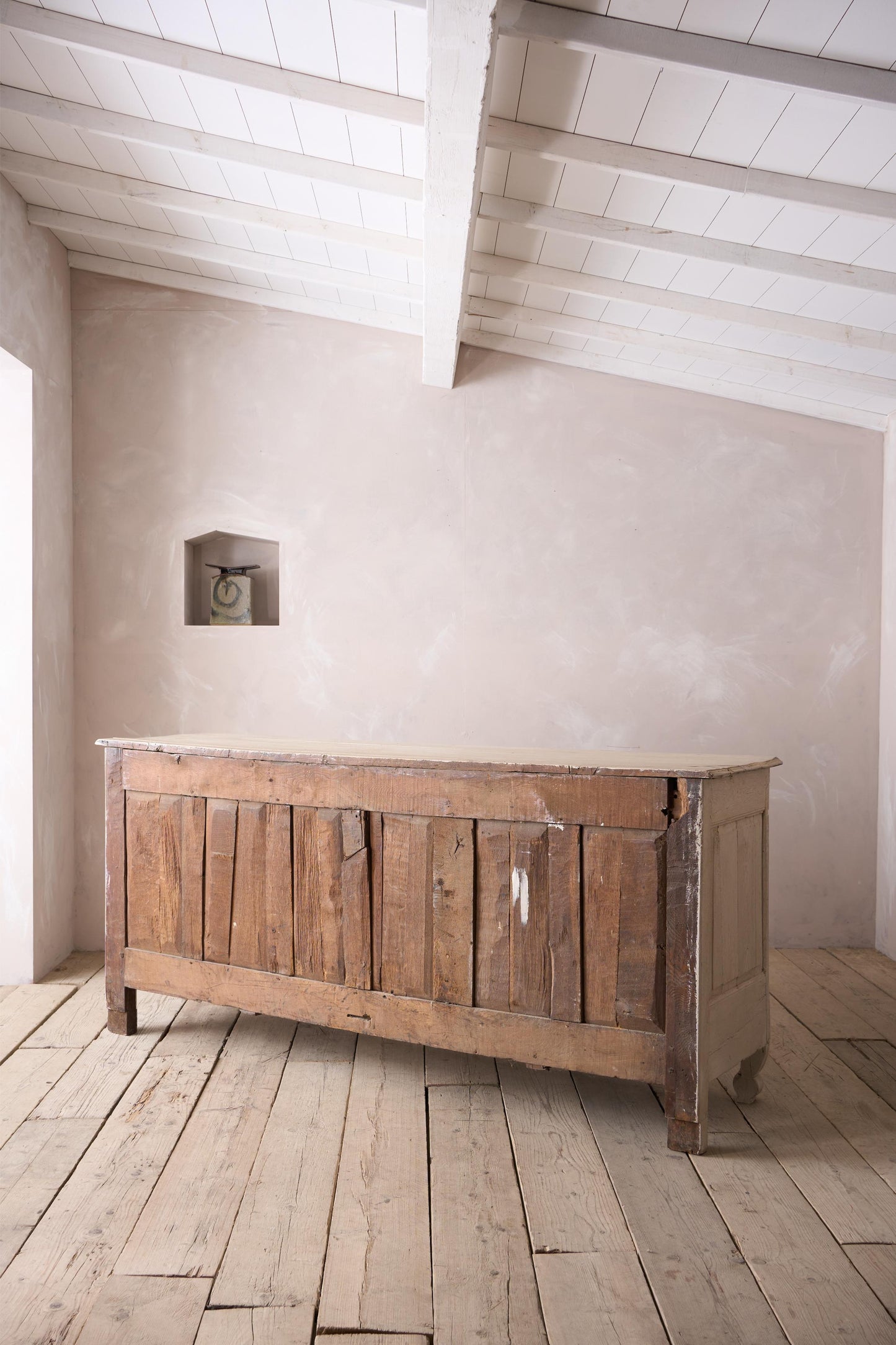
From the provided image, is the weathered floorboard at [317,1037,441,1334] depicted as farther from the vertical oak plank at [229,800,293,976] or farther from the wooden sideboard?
the vertical oak plank at [229,800,293,976]

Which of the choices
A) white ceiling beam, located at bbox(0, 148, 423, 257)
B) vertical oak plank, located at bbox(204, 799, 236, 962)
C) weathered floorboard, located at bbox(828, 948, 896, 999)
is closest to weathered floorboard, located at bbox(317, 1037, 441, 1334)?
vertical oak plank, located at bbox(204, 799, 236, 962)

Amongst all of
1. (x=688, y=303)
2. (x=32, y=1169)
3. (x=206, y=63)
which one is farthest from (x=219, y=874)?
(x=688, y=303)

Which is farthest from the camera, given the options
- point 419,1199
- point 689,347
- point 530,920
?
point 689,347

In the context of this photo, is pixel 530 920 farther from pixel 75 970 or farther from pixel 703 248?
pixel 75 970

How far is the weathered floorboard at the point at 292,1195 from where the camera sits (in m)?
1.62

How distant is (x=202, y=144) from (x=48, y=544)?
1673 mm

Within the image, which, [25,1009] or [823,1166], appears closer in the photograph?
[823,1166]

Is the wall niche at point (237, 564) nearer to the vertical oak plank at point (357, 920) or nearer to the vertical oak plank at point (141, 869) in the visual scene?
the vertical oak plank at point (141, 869)

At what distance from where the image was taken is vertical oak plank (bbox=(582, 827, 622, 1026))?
2.19 meters

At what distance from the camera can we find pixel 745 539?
3.90 m

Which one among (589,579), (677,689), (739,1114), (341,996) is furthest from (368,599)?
(739,1114)

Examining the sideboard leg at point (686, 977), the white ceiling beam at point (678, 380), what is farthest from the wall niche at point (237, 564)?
the sideboard leg at point (686, 977)

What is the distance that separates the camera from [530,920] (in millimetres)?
2279

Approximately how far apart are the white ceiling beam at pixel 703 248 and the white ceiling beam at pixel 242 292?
1178mm
